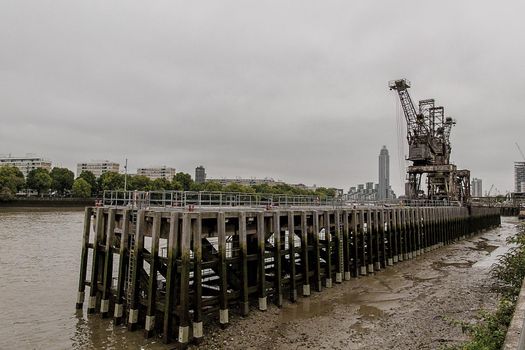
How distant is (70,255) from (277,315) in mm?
22753

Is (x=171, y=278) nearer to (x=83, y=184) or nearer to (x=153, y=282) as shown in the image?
(x=153, y=282)

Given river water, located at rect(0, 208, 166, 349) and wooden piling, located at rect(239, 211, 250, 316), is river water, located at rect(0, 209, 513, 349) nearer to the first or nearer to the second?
river water, located at rect(0, 208, 166, 349)

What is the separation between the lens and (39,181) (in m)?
111

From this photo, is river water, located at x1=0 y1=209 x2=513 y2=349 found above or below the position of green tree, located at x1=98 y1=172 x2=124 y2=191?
below

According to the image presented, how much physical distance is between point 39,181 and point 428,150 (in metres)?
105

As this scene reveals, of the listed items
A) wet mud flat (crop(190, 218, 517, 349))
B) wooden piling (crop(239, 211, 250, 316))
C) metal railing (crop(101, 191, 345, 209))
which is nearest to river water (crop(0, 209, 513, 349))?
wet mud flat (crop(190, 218, 517, 349))

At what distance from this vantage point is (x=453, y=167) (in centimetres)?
5672

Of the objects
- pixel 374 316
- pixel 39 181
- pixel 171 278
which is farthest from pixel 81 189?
pixel 374 316

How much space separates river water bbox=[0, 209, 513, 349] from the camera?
14094mm

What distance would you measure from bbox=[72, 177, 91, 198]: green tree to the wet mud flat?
109 metres

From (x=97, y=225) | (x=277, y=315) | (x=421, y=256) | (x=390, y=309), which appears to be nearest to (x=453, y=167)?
(x=421, y=256)

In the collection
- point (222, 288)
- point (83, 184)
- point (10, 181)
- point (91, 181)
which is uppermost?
point (91, 181)

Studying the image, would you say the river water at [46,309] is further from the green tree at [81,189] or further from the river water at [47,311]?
the green tree at [81,189]

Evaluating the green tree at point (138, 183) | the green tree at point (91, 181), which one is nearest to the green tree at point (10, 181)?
the green tree at point (91, 181)
